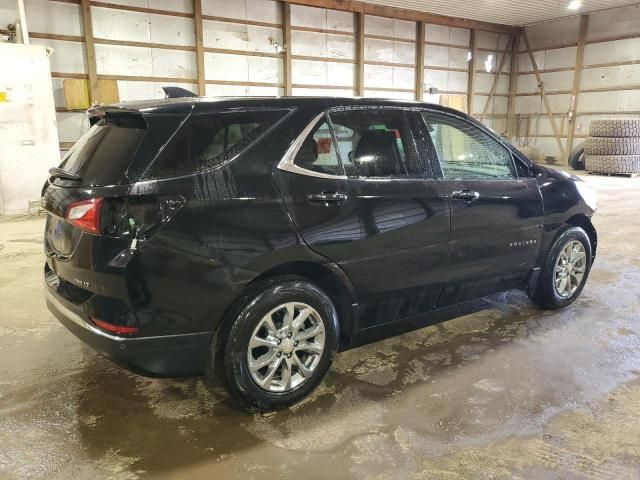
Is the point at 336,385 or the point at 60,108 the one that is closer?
the point at 336,385

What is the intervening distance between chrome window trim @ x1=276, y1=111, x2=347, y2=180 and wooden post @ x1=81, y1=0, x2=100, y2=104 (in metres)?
8.76

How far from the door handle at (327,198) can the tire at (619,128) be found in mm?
13213

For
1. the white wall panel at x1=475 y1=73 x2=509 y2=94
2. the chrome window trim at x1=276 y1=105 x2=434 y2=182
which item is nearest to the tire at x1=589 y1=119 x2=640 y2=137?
the white wall panel at x1=475 y1=73 x2=509 y2=94

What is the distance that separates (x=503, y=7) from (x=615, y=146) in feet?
16.2

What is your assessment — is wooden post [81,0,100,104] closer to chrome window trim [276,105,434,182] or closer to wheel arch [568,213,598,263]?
chrome window trim [276,105,434,182]

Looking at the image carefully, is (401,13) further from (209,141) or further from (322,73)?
(209,141)

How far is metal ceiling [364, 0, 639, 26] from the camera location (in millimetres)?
13156

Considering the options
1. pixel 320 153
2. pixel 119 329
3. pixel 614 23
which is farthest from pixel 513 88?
pixel 119 329

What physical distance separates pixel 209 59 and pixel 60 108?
333cm

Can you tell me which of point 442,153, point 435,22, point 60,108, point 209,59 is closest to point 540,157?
point 435,22

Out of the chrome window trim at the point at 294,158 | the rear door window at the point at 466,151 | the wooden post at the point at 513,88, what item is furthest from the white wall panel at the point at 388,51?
the chrome window trim at the point at 294,158

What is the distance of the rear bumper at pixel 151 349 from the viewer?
6.86ft

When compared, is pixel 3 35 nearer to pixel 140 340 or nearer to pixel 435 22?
pixel 140 340

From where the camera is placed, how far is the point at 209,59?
11.1 m
